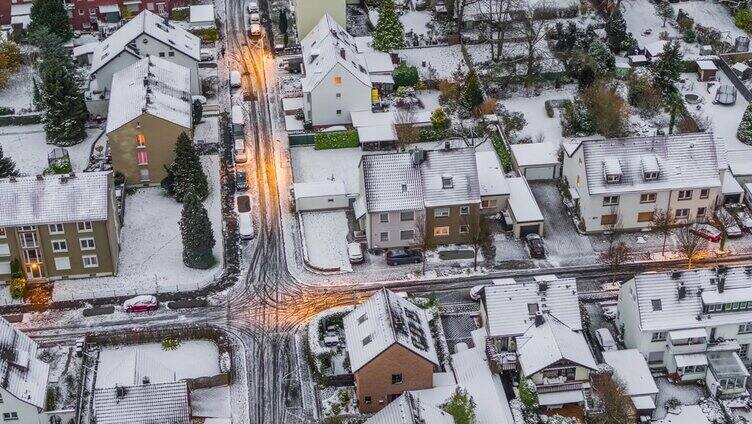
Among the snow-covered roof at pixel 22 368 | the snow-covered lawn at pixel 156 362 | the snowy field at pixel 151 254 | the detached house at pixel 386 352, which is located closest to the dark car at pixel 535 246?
the detached house at pixel 386 352

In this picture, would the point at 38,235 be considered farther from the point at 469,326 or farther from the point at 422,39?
the point at 422,39

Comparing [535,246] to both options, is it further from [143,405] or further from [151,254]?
[143,405]

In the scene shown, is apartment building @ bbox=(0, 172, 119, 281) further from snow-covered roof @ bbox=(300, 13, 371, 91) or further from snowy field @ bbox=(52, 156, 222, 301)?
snow-covered roof @ bbox=(300, 13, 371, 91)

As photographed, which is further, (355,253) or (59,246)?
(355,253)

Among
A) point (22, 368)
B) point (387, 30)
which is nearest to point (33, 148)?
point (22, 368)

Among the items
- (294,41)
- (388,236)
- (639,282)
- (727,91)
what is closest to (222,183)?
(388,236)

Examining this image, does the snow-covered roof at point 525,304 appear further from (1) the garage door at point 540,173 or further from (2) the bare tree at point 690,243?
(1) the garage door at point 540,173

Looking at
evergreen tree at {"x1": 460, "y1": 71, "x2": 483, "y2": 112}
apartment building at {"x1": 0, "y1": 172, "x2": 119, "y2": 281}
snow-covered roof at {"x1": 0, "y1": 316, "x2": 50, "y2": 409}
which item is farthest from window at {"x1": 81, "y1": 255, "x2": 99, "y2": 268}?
evergreen tree at {"x1": 460, "y1": 71, "x2": 483, "y2": 112}
